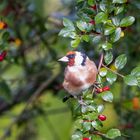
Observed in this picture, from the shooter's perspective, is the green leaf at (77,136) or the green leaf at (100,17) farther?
the green leaf at (100,17)

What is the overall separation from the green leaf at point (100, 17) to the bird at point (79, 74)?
0.11 meters

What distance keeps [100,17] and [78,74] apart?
178 mm

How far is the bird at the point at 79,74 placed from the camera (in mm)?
1413

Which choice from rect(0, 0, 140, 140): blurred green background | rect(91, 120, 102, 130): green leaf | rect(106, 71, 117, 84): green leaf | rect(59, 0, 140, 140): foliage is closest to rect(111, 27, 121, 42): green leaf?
rect(59, 0, 140, 140): foliage

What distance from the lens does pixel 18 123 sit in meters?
2.76

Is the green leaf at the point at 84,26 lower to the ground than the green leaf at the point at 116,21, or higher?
higher

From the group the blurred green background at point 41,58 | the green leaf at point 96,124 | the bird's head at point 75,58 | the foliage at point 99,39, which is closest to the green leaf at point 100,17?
the foliage at point 99,39

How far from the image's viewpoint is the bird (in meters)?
1.41

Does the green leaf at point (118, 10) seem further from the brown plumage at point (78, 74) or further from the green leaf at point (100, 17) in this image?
the brown plumage at point (78, 74)

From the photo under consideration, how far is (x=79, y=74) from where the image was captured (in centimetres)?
143

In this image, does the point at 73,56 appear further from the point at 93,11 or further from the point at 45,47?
the point at 45,47

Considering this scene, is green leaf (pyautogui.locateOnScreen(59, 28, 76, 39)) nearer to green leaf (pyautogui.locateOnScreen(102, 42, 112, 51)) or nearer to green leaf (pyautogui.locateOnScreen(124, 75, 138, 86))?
green leaf (pyautogui.locateOnScreen(102, 42, 112, 51))

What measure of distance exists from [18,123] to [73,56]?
1367 millimetres

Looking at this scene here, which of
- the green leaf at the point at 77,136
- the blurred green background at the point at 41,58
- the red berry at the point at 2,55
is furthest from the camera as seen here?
the blurred green background at the point at 41,58
